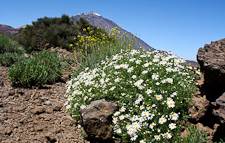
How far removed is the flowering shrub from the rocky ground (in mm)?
392

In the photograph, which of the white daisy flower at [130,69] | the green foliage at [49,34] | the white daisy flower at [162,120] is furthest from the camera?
the green foliage at [49,34]

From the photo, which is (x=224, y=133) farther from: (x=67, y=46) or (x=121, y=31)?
(x=67, y=46)

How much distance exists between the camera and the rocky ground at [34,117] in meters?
3.67

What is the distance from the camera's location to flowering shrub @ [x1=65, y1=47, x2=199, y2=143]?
3287mm

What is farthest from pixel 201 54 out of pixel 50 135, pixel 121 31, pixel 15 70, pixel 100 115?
pixel 121 31

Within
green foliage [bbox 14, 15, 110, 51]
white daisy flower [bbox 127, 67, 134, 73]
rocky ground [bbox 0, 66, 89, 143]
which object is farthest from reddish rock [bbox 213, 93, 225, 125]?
green foliage [bbox 14, 15, 110, 51]

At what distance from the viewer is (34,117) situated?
14.2 feet

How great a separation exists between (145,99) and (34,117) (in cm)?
251

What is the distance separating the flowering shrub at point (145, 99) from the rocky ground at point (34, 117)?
0.39 meters

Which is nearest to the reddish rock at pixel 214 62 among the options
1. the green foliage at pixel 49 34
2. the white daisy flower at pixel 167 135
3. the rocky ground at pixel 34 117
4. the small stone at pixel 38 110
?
the white daisy flower at pixel 167 135

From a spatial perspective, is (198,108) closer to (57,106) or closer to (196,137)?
(196,137)

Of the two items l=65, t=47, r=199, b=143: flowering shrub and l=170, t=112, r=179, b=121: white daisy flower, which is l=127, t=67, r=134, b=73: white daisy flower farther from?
l=170, t=112, r=179, b=121: white daisy flower

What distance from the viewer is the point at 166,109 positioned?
3.39 metres

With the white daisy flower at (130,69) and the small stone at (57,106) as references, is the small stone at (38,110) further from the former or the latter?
the white daisy flower at (130,69)
